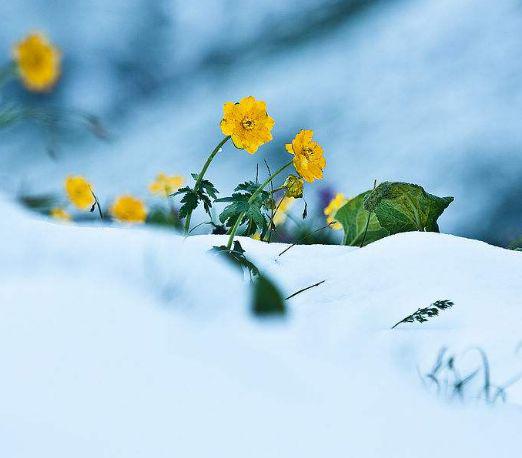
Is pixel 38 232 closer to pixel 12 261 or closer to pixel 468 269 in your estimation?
pixel 12 261

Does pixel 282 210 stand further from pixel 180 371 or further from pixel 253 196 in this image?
pixel 180 371

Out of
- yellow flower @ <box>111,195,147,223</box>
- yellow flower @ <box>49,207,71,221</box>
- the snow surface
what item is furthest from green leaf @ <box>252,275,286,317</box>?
yellow flower @ <box>111,195,147,223</box>

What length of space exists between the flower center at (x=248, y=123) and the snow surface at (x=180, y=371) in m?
0.66

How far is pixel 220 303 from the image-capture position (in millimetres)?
1080

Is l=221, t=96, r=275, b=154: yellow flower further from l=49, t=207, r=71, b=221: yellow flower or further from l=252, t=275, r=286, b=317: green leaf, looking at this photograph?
l=252, t=275, r=286, b=317: green leaf

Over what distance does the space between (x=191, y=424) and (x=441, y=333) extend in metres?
0.97

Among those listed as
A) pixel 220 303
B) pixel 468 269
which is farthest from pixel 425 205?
pixel 220 303

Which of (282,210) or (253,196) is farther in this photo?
(282,210)

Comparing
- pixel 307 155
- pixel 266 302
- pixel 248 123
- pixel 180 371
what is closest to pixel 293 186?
pixel 307 155

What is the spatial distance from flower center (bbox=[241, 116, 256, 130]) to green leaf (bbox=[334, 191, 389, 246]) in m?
1.08

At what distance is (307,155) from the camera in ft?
6.48

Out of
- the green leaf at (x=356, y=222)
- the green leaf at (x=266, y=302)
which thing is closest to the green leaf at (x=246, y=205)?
the green leaf at (x=266, y=302)

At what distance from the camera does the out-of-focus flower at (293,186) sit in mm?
2008

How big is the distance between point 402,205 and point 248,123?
937 mm
